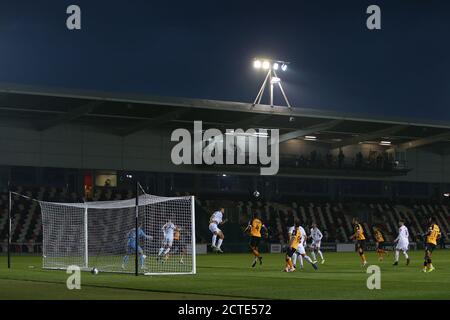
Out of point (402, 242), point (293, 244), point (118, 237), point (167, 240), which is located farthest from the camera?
point (118, 237)

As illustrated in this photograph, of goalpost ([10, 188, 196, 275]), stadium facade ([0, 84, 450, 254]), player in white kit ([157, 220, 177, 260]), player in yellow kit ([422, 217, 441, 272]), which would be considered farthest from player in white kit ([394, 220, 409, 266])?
stadium facade ([0, 84, 450, 254])

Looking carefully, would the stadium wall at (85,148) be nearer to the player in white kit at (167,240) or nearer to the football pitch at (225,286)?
the player in white kit at (167,240)

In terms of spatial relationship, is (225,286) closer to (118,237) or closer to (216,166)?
(118,237)

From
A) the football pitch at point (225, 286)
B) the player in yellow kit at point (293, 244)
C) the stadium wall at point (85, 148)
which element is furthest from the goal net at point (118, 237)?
the stadium wall at point (85, 148)

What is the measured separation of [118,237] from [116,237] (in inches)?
6.1

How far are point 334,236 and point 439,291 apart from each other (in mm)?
45547

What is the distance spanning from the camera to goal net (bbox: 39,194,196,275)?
30.3 metres

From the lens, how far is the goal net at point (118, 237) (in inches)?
1194

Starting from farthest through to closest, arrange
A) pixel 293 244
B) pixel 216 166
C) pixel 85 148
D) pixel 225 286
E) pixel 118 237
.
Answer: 1. pixel 216 166
2. pixel 85 148
3. pixel 118 237
4. pixel 293 244
5. pixel 225 286

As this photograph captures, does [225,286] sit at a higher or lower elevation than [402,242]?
lower

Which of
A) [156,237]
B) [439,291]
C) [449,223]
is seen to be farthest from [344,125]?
[439,291]

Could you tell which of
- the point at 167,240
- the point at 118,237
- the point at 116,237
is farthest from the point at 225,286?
the point at 118,237

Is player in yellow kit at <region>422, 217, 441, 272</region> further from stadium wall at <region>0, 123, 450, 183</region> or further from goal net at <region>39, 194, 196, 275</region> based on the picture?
stadium wall at <region>0, 123, 450, 183</region>

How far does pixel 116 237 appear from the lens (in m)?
45.7
